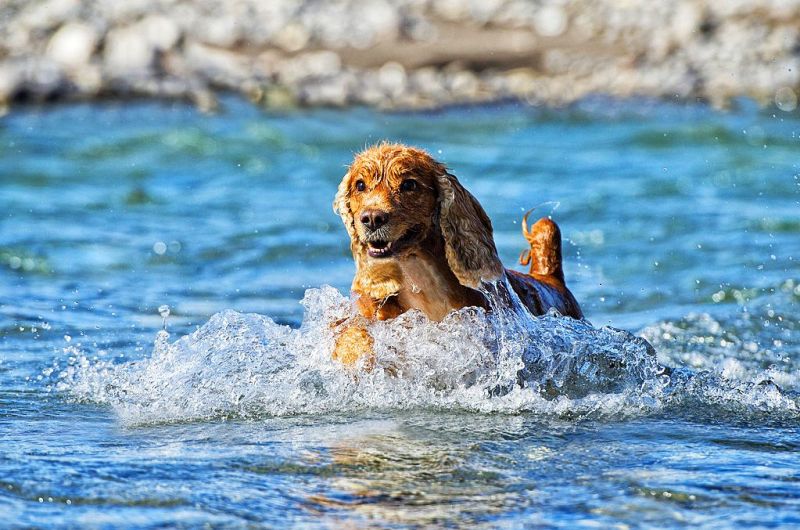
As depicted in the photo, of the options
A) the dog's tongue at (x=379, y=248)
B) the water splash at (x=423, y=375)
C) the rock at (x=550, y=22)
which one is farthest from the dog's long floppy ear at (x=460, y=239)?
the rock at (x=550, y=22)

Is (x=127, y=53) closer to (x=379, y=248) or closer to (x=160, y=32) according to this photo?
(x=160, y=32)

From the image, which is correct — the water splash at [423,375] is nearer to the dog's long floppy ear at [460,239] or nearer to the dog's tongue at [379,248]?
the dog's long floppy ear at [460,239]

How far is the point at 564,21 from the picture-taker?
20062mm

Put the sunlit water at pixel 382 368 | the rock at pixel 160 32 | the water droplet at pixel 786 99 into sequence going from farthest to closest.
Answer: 1. the rock at pixel 160 32
2. the water droplet at pixel 786 99
3. the sunlit water at pixel 382 368

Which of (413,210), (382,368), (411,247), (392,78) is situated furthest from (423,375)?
(392,78)

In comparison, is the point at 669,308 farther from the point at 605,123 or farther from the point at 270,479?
the point at 605,123

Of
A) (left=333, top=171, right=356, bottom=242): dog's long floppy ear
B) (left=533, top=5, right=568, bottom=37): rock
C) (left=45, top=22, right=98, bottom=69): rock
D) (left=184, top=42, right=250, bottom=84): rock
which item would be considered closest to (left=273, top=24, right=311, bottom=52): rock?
(left=184, top=42, right=250, bottom=84): rock

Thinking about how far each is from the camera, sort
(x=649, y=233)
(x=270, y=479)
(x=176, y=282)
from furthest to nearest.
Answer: (x=649, y=233), (x=176, y=282), (x=270, y=479)

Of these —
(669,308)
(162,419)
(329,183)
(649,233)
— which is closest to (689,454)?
(162,419)

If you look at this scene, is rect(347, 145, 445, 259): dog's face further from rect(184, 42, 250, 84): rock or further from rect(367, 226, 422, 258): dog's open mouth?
rect(184, 42, 250, 84): rock

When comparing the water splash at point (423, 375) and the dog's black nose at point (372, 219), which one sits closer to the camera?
the dog's black nose at point (372, 219)

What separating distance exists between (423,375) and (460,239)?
64 cm

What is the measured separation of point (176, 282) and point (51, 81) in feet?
29.7

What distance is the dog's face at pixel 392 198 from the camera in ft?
19.0
